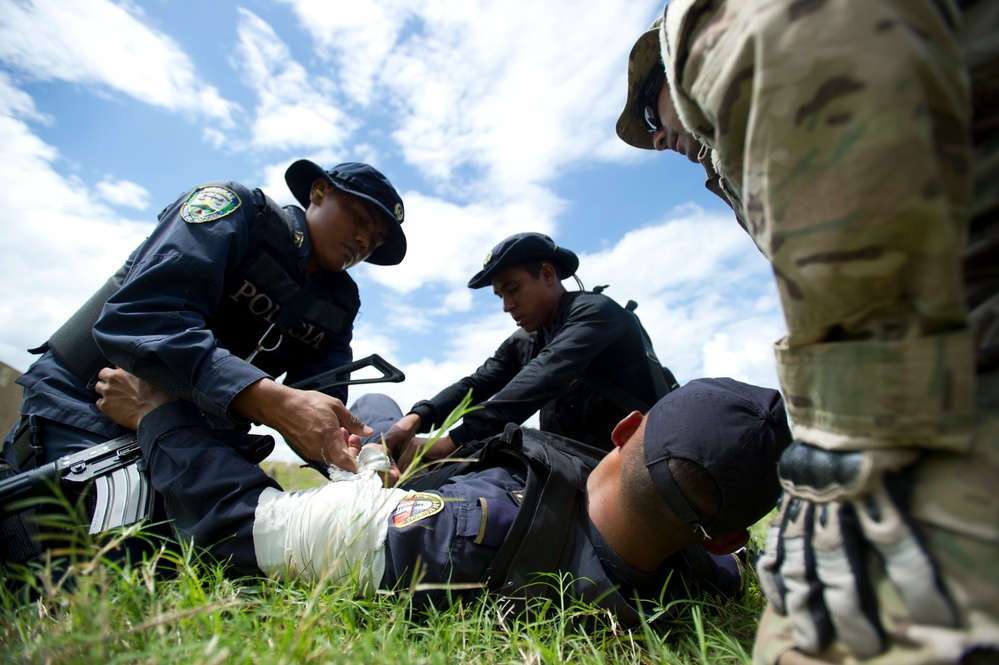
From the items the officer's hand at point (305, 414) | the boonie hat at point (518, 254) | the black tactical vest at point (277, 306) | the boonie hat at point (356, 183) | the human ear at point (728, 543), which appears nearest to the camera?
the human ear at point (728, 543)

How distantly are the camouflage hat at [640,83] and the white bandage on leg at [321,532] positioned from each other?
1.99 m

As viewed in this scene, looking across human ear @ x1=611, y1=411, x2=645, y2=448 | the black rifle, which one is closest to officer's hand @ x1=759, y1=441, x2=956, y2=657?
human ear @ x1=611, y1=411, x2=645, y2=448

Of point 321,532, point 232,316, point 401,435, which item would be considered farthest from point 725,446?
point 232,316

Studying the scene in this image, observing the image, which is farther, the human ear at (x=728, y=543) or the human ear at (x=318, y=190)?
the human ear at (x=318, y=190)

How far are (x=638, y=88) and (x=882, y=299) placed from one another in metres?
2.05

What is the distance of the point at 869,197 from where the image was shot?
0.71m

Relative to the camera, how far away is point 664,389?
158 inches

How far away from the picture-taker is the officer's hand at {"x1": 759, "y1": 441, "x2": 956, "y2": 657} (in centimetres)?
71

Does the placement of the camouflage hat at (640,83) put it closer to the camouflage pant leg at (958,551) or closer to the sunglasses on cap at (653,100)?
the sunglasses on cap at (653,100)

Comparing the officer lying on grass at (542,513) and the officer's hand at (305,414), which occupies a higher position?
the officer's hand at (305,414)

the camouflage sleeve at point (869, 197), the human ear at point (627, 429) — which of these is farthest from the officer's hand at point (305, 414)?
the camouflage sleeve at point (869, 197)

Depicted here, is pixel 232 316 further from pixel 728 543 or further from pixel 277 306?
pixel 728 543

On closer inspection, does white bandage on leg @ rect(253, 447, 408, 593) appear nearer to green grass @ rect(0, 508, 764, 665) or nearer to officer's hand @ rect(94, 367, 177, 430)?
green grass @ rect(0, 508, 764, 665)

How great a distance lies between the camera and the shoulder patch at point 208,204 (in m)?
2.56
